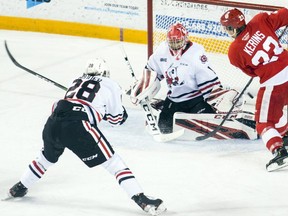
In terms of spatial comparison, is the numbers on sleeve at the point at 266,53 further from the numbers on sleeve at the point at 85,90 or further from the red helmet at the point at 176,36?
the numbers on sleeve at the point at 85,90

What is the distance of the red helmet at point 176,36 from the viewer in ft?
17.1

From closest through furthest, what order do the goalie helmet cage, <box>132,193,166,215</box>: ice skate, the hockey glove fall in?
<box>132,193,166,215</box>: ice skate → the hockey glove → the goalie helmet cage

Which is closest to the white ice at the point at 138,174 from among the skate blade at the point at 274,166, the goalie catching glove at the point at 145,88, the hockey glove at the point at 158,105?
the skate blade at the point at 274,166

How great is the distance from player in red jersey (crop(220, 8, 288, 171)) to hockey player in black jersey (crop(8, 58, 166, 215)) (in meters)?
0.89

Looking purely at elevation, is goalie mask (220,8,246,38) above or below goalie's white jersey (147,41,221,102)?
above

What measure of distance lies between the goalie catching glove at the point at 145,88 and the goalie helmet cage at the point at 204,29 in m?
0.79

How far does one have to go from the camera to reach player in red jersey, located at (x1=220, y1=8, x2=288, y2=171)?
15.9 ft

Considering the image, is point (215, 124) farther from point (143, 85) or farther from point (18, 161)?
point (18, 161)

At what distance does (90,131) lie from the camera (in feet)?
13.8

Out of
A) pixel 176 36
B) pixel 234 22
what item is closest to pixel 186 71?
pixel 176 36

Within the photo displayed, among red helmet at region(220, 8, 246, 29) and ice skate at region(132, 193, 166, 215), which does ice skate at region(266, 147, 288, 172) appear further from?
ice skate at region(132, 193, 166, 215)

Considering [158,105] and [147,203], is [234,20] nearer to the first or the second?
[158,105]

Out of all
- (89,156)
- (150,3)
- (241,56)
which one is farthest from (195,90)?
(89,156)

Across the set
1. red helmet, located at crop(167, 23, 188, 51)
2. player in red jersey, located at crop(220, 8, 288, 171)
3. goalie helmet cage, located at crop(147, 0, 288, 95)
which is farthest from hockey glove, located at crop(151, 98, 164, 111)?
player in red jersey, located at crop(220, 8, 288, 171)
